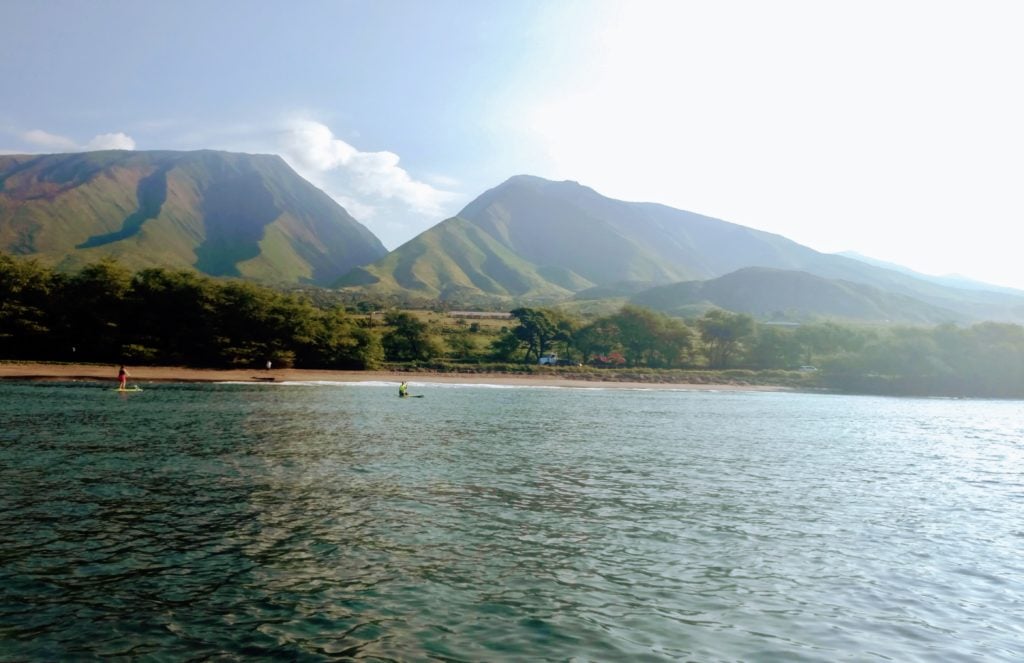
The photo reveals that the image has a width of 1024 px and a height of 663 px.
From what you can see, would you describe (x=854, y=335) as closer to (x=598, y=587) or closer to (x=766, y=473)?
(x=766, y=473)

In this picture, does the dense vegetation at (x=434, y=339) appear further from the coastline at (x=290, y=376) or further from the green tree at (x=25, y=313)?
the coastline at (x=290, y=376)

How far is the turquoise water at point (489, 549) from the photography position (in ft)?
45.8

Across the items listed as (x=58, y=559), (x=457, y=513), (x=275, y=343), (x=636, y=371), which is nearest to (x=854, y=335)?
(x=636, y=371)

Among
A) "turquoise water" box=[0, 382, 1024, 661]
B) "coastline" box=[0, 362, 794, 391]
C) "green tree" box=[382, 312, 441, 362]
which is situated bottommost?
"turquoise water" box=[0, 382, 1024, 661]

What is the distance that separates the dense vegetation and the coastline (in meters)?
4.30

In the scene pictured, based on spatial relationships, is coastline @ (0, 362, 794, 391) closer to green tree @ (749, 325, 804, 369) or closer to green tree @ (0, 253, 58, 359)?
green tree @ (0, 253, 58, 359)

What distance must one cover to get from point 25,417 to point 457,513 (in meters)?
40.5

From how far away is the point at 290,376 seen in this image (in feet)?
323

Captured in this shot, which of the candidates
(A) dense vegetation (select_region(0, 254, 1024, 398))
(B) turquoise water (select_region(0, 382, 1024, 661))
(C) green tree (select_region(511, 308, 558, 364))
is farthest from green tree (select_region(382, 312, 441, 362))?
(B) turquoise water (select_region(0, 382, 1024, 661))

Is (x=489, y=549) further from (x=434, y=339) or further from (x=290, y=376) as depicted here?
(x=434, y=339)

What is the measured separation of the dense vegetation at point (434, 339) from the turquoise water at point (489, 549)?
61111 mm

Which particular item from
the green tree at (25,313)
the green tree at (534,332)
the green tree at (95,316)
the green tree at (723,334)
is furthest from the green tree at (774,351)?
the green tree at (25,313)

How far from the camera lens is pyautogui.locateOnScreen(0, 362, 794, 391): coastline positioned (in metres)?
88.7

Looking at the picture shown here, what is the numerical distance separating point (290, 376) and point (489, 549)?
277ft
